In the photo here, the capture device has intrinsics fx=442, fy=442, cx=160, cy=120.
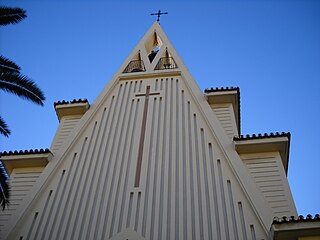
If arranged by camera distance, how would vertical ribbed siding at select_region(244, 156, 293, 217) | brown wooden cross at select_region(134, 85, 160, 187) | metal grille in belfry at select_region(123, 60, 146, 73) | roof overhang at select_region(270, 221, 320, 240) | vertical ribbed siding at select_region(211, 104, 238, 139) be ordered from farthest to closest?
1. metal grille in belfry at select_region(123, 60, 146, 73)
2. vertical ribbed siding at select_region(211, 104, 238, 139)
3. brown wooden cross at select_region(134, 85, 160, 187)
4. vertical ribbed siding at select_region(244, 156, 293, 217)
5. roof overhang at select_region(270, 221, 320, 240)

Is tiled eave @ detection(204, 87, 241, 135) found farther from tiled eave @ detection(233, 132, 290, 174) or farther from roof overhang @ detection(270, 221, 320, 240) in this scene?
roof overhang @ detection(270, 221, 320, 240)

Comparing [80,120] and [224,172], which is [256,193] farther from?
[80,120]

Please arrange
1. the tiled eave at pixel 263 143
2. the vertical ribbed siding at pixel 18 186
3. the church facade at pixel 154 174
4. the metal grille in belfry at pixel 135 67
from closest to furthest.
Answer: the church facade at pixel 154 174
the vertical ribbed siding at pixel 18 186
the tiled eave at pixel 263 143
the metal grille in belfry at pixel 135 67

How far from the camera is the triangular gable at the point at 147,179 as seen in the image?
33.3ft

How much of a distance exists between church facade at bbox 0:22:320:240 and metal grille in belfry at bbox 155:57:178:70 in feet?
5.77

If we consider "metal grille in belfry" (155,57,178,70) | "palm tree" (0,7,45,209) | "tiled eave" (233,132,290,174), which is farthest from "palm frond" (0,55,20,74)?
"metal grille in belfry" (155,57,178,70)

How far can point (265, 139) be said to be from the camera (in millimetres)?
12367

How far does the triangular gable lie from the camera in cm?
1016

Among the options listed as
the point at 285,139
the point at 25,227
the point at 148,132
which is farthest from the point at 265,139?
the point at 25,227

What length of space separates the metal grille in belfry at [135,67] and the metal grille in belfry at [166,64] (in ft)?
2.11

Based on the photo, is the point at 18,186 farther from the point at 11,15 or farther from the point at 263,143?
the point at 263,143

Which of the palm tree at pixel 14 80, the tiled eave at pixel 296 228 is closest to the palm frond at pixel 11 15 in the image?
the palm tree at pixel 14 80

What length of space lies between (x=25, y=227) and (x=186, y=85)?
755 centimetres

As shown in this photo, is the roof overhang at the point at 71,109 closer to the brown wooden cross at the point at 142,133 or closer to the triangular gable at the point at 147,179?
the triangular gable at the point at 147,179
